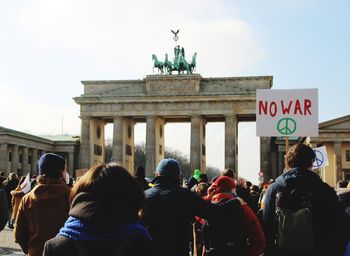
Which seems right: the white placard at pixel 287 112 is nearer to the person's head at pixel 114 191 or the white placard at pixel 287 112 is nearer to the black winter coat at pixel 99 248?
the person's head at pixel 114 191

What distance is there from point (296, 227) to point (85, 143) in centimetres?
6562

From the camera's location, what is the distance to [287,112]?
504 inches

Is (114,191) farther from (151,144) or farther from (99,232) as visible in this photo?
(151,144)

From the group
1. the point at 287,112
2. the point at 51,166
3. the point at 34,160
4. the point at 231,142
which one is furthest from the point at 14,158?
the point at 51,166

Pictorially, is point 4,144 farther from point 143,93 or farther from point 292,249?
point 292,249

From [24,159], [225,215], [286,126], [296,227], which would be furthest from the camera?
[24,159]

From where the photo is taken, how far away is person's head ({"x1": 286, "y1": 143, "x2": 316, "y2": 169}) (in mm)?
6438

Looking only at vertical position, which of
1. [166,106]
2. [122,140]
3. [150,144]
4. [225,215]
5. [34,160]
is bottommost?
[34,160]

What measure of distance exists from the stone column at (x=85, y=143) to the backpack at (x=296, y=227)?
65.3 meters

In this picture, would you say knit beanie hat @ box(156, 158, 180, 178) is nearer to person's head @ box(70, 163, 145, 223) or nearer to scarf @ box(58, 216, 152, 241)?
person's head @ box(70, 163, 145, 223)

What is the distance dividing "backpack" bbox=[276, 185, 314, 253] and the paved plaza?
31.7ft

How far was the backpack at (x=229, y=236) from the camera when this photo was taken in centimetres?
678

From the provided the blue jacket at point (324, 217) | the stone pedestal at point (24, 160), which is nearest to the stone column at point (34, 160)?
the stone pedestal at point (24, 160)

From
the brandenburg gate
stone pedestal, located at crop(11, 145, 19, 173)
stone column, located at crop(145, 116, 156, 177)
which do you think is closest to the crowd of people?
the brandenburg gate
